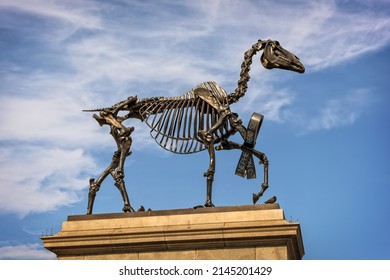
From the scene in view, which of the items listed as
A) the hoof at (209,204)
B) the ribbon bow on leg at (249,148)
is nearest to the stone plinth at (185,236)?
the hoof at (209,204)

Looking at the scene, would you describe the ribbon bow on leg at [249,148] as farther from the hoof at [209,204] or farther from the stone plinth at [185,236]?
the stone plinth at [185,236]

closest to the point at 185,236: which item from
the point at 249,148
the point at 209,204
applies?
the point at 209,204

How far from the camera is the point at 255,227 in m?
17.3

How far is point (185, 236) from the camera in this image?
17.7m

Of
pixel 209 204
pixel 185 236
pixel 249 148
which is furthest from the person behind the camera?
pixel 249 148

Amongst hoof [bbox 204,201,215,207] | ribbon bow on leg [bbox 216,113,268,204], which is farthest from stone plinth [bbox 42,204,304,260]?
ribbon bow on leg [bbox 216,113,268,204]

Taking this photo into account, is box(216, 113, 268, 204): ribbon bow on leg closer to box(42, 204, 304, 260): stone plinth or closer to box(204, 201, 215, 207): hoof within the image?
box(204, 201, 215, 207): hoof

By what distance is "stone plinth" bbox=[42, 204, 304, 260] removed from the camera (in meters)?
17.4

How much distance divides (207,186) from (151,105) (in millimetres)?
2774

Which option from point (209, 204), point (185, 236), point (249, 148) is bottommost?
point (185, 236)

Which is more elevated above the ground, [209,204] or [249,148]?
[249,148]

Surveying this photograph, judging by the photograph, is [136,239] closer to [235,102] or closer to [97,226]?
[97,226]

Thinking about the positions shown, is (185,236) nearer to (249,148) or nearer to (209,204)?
(209,204)
